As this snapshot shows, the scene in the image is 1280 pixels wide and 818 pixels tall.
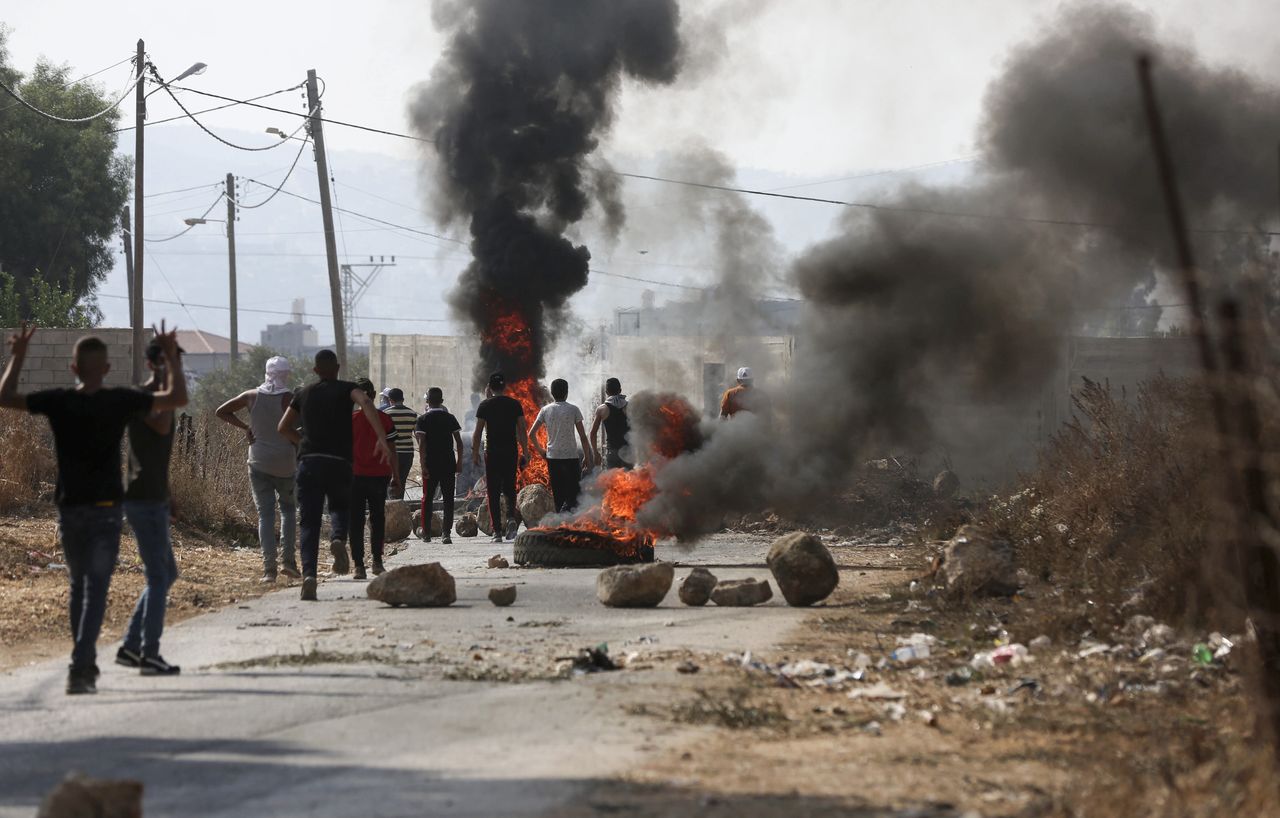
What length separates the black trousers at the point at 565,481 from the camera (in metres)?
15.7

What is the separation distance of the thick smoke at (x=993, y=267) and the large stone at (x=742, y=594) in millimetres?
2939

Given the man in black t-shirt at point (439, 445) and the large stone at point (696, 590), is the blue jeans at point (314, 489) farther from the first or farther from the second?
the man in black t-shirt at point (439, 445)

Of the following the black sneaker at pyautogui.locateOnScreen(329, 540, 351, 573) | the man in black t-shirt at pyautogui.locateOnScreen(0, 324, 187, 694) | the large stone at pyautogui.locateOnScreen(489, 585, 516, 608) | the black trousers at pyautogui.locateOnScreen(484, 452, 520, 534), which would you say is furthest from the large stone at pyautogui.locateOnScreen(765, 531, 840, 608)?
the black trousers at pyautogui.locateOnScreen(484, 452, 520, 534)

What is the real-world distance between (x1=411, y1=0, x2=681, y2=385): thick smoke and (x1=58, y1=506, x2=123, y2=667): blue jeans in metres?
20.8

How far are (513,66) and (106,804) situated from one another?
26226mm

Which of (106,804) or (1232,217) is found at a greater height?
(1232,217)

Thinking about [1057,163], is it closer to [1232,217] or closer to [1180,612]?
[1232,217]

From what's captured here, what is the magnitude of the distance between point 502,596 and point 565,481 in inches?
207

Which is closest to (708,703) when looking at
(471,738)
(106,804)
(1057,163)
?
(471,738)

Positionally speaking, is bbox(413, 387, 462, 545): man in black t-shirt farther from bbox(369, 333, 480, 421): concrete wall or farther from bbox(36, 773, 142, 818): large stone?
bbox(369, 333, 480, 421): concrete wall

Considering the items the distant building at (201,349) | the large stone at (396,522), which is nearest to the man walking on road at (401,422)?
the large stone at (396,522)

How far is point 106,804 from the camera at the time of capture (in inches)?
163

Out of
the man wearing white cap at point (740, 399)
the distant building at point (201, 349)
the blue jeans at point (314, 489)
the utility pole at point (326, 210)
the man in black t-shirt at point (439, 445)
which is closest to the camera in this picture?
the blue jeans at point (314, 489)

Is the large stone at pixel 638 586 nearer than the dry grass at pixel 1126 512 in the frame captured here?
No
